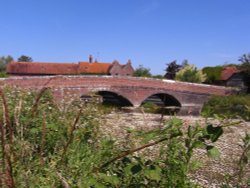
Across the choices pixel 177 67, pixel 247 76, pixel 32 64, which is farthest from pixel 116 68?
pixel 247 76

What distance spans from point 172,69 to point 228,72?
41.9ft

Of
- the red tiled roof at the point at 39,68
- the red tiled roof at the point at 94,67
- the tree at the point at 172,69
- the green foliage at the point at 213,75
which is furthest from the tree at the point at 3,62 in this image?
the green foliage at the point at 213,75

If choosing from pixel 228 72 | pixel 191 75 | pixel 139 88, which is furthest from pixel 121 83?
pixel 228 72

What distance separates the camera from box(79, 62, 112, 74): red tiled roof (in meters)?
61.8

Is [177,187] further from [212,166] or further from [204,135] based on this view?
[212,166]

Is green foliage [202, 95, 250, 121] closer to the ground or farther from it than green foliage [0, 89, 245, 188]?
farther from it

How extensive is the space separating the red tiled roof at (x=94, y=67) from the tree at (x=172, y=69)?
10431 mm

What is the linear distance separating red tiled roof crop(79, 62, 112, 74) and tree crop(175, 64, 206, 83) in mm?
13761

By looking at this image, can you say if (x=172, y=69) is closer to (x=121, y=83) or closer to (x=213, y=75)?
(x=213, y=75)

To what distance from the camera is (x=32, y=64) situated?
210 feet

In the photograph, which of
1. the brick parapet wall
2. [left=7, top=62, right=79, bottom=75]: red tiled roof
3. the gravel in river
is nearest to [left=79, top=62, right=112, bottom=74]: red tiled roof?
[left=7, top=62, right=79, bottom=75]: red tiled roof

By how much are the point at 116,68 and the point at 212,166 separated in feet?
178

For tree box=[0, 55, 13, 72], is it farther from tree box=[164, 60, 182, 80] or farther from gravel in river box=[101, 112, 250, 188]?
gravel in river box=[101, 112, 250, 188]

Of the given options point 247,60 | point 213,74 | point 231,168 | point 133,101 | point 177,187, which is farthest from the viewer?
point 213,74
